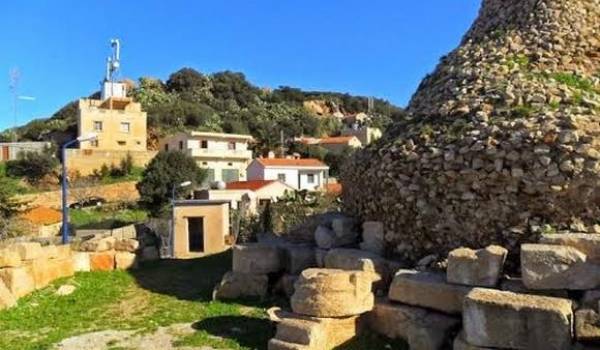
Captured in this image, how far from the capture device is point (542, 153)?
317 inches

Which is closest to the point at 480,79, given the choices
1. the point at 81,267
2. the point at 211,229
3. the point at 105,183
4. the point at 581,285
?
the point at 581,285

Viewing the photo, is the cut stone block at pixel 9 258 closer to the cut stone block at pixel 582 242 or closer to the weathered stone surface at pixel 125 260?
the weathered stone surface at pixel 125 260

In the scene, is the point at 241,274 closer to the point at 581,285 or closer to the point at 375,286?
the point at 375,286

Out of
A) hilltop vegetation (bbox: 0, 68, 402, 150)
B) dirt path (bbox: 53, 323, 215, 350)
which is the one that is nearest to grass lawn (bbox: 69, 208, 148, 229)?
hilltop vegetation (bbox: 0, 68, 402, 150)

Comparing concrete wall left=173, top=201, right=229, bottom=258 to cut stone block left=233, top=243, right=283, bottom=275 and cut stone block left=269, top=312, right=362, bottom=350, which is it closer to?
cut stone block left=233, top=243, right=283, bottom=275

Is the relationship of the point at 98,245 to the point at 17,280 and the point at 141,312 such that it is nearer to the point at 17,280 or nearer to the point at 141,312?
the point at 17,280

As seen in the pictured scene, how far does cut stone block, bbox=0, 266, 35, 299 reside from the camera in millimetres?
10461

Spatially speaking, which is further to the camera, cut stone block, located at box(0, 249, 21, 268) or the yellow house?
the yellow house

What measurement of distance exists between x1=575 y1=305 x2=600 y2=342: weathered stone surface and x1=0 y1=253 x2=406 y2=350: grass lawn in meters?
2.20

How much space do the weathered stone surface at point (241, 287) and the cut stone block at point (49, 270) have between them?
11.5 ft

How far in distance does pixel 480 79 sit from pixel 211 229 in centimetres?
1217

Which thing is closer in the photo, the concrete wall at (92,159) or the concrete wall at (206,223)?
the concrete wall at (206,223)

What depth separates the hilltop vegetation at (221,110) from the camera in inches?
2527

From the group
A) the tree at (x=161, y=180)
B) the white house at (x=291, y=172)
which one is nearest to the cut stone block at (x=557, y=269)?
the tree at (x=161, y=180)
